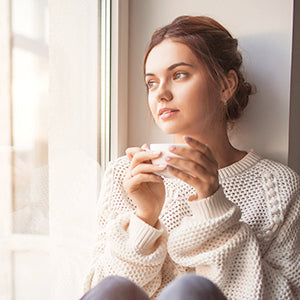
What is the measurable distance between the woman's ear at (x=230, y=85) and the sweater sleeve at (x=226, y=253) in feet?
1.02

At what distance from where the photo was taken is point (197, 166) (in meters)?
0.69

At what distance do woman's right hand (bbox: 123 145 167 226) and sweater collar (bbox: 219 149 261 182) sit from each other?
0.68 feet

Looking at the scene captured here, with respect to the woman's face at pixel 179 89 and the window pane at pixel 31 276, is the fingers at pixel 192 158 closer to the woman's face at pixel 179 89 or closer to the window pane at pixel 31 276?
the woman's face at pixel 179 89

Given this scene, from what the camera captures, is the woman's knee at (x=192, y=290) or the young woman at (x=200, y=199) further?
the young woman at (x=200, y=199)

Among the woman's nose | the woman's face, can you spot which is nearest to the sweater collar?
the woman's face

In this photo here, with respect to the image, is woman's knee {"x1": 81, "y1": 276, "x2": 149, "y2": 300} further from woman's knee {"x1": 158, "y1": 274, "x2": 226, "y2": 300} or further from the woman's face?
the woman's face

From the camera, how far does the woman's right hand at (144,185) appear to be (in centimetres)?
73

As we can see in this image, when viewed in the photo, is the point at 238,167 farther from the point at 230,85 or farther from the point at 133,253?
the point at 133,253

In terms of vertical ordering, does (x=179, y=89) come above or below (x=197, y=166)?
above

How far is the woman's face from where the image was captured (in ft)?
2.76

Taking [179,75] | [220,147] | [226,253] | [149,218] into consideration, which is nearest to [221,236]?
[226,253]

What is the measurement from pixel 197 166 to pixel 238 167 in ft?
1.01

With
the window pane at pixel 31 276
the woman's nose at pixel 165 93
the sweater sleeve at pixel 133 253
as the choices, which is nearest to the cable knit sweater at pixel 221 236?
the sweater sleeve at pixel 133 253

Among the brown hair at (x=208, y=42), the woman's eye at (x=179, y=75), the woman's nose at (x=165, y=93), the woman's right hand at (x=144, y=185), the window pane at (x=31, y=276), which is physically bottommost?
the window pane at (x=31, y=276)
